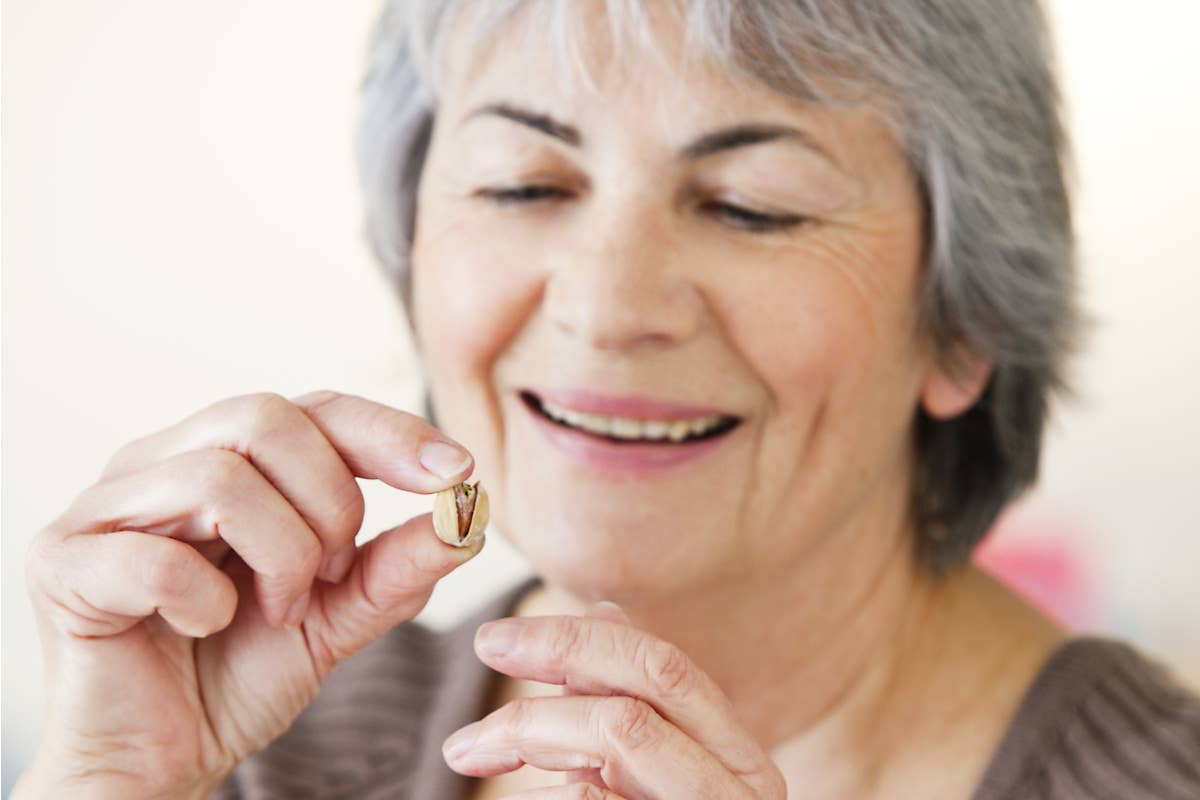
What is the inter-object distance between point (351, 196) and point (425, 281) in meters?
1.20

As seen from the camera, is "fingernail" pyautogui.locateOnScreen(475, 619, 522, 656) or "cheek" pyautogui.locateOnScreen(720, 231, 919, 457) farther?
"cheek" pyautogui.locateOnScreen(720, 231, 919, 457)

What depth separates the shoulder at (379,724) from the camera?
1.76 metres

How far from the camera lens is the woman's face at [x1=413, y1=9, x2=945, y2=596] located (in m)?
1.36

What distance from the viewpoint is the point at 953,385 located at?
66.1 inches

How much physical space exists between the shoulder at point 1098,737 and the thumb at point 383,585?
30.0 inches

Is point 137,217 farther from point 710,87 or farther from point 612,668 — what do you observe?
point 612,668

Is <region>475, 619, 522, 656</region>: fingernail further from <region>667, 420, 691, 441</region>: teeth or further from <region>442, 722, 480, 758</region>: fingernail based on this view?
<region>667, 420, 691, 441</region>: teeth

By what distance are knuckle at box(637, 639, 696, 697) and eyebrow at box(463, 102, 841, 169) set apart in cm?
56

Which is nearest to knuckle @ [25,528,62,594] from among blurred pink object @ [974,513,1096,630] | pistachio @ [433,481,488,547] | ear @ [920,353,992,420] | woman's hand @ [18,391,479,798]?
woman's hand @ [18,391,479,798]

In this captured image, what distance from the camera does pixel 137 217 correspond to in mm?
2588

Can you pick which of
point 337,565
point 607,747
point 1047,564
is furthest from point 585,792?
point 1047,564

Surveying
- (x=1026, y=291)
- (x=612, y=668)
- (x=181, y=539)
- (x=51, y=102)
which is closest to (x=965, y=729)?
(x=1026, y=291)

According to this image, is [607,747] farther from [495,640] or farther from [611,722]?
[495,640]

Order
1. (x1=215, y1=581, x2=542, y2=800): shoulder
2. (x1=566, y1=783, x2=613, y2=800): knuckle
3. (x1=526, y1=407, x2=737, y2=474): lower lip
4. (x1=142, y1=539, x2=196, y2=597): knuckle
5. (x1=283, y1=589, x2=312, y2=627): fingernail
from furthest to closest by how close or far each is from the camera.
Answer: (x1=215, y1=581, x2=542, y2=800): shoulder < (x1=526, y1=407, x2=737, y2=474): lower lip < (x1=283, y1=589, x2=312, y2=627): fingernail < (x1=142, y1=539, x2=196, y2=597): knuckle < (x1=566, y1=783, x2=613, y2=800): knuckle
